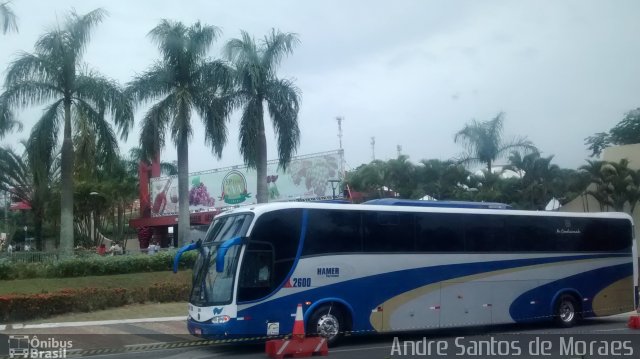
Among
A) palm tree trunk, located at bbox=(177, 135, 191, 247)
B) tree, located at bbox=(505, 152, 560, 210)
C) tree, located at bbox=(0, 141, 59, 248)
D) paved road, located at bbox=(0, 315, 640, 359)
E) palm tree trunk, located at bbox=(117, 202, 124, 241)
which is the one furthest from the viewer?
palm tree trunk, located at bbox=(117, 202, 124, 241)

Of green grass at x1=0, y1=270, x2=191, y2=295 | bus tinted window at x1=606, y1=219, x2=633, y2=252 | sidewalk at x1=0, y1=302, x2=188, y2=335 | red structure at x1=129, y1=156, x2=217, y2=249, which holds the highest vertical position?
red structure at x1=129, y1=156, x2=217, y2=249

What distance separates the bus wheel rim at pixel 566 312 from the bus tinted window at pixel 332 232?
7455 mm

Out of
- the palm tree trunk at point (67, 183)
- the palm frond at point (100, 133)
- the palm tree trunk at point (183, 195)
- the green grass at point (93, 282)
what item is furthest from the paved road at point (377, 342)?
the palm frond at point (100, 133)

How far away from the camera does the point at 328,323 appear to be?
52.9 feet

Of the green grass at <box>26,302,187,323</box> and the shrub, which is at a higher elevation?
the shrub

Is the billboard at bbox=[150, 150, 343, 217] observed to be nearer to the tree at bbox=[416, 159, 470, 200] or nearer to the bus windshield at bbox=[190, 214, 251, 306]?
the tree at bbox=[416, 159, 470, 200]

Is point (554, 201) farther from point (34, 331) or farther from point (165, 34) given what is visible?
point (34, 331)

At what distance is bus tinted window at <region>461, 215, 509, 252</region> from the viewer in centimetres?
1847

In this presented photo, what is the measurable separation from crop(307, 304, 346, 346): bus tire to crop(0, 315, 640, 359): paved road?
1.03 feet

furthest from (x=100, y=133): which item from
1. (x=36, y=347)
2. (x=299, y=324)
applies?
(x=299, y=324)

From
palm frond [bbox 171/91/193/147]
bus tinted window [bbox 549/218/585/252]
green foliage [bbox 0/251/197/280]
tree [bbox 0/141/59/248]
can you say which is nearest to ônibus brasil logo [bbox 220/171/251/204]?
tree [bbox 0/141/59/248]

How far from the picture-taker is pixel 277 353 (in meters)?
14.0

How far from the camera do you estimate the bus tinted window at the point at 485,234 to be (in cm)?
1847

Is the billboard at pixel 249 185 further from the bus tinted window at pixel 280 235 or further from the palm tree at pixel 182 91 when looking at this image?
the bus tinted window at pixel 280 235
